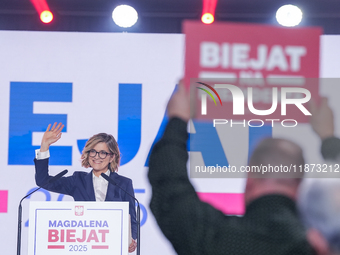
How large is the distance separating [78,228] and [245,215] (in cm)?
168

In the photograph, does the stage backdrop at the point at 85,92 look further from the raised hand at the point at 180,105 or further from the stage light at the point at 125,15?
the raised hand at the point at 180,105

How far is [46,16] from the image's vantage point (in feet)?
11.8

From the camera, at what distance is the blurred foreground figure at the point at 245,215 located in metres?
0.65

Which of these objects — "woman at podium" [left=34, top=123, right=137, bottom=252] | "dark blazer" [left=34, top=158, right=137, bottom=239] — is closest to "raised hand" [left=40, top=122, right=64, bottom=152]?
"woman at podium" [left=34, top=123, right=137, bottom=252]

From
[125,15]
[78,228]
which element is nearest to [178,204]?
[78,228]

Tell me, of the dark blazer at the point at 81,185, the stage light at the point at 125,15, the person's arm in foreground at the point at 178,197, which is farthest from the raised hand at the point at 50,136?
the person's arm in foreground at the point at 178,197

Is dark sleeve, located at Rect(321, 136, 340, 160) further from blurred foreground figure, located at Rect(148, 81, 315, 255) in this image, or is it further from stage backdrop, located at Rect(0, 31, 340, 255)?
stage backdrop, located at Rect(0, 31, 340, 255)

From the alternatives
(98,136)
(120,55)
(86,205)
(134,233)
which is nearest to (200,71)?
(120,55)

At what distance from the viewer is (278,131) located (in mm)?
3473

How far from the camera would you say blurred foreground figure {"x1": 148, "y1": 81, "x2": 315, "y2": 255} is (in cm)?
65

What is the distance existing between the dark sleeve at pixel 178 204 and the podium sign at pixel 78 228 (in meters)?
1.54

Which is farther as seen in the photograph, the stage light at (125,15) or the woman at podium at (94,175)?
the stage light at (125,15)

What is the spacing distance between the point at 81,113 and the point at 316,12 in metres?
2.33

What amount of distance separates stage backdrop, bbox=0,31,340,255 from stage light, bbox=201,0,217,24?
282mm
